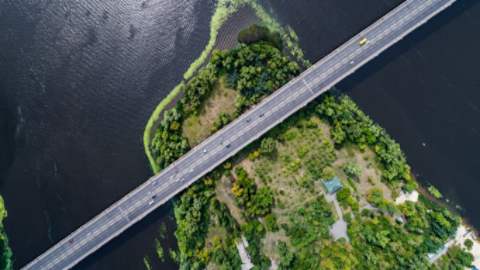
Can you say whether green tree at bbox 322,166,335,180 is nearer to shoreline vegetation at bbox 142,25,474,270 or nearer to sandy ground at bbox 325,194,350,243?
shoreline vegetation at bbox 142,25,474,270

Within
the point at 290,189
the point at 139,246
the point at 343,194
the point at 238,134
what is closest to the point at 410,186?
the point at 343,194

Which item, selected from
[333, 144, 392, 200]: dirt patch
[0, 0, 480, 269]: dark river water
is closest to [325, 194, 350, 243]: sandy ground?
[333, 144, 392, 200]: dirt patch

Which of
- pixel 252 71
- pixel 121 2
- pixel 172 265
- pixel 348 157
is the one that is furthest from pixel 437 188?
pixel 121 2

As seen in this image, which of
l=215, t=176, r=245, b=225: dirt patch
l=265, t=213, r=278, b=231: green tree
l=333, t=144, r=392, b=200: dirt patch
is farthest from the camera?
l=215, t=176, r=245, b=225: dirt patch

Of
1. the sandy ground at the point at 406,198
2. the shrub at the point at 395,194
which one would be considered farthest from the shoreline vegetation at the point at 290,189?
the sandy ground at the point at 406,198

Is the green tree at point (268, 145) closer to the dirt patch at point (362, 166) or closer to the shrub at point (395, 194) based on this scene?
the dirt patch at point (362, 166)

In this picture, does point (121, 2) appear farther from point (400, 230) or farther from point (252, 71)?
point (400, 230)
